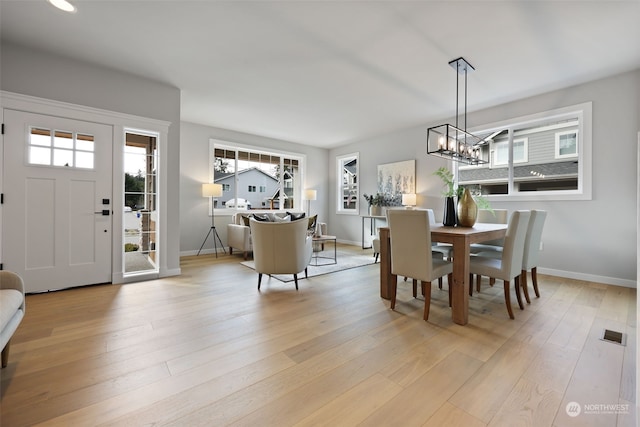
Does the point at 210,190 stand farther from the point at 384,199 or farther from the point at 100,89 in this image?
the point at 384,199

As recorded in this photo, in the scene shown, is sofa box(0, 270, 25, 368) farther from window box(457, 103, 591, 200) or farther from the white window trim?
the white window trim

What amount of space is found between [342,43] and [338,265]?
10.2 feet

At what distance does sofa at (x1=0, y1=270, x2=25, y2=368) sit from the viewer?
1.41 metres

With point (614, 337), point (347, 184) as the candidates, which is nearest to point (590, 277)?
point (614, 337)

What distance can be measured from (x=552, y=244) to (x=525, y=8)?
10.5ft

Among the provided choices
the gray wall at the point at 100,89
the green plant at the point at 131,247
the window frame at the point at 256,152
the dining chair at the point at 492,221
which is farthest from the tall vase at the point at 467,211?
the window frame at the point at 256,152

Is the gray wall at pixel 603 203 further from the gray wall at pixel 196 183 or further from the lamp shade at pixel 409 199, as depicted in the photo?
the gray wall at pixel 196 183

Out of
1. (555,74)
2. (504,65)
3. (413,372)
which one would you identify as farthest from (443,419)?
(555,74)

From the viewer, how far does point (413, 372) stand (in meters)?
1.61

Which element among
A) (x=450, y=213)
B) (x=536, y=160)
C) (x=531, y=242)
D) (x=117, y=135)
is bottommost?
(x=531, y=242)

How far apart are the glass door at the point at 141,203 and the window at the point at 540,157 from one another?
208 inches

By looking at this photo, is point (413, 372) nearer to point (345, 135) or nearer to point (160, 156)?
point (160, 156)

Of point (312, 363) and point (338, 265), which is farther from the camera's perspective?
point (338, 265)

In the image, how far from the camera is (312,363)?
1692mm
